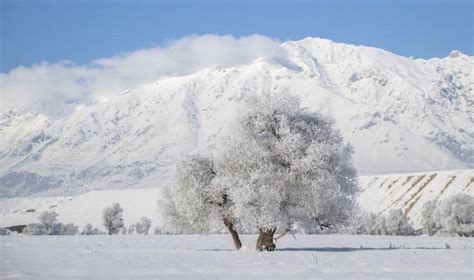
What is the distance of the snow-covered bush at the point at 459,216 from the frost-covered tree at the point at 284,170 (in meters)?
46.5

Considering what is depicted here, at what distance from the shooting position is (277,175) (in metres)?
49.3

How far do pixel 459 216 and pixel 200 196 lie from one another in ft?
183

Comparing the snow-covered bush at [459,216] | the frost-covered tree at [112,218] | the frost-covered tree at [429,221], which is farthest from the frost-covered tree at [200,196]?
the frost-covered tree at [112,218]

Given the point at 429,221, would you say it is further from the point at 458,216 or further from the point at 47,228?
the point at 47,228

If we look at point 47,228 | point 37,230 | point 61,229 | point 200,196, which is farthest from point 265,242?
point 61,229

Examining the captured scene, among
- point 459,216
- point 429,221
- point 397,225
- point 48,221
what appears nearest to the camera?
point 459,216

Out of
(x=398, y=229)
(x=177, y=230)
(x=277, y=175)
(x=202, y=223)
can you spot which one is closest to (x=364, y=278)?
(x=277, y=175)

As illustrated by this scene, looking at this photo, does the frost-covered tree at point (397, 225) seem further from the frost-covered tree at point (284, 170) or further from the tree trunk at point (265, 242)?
the tree trunk at point (265, 242)

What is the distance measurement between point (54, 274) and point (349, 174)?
30.9m

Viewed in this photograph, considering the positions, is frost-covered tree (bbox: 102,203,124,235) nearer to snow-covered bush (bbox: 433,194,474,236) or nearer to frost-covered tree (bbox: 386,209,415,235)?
frost-covered tree (bbox: 386,209,415,235)

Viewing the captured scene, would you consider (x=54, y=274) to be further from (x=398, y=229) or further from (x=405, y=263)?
(x=398, y=229)

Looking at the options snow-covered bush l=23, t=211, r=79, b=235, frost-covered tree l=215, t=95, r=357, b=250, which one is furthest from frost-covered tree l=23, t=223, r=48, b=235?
frost-covered tree l=215, t=95, r=357, b=250

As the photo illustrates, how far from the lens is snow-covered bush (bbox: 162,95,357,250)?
4803cm

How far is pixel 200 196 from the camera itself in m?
50.8
